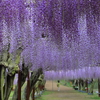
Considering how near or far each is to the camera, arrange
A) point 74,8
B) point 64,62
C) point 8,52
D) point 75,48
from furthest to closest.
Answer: point 64,62, point 75,48, point 8,52, point 74,8

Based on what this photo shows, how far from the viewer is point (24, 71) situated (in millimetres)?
6145

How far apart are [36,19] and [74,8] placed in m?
0.71

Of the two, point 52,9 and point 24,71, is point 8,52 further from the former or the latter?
point 52,9

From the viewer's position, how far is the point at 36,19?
11.5ft

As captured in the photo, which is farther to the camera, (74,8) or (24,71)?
(24,71)

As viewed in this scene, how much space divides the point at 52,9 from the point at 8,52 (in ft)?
6.50

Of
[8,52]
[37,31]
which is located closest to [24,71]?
[8,52]

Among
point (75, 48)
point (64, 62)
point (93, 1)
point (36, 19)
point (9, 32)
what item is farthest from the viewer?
point (64, 62)

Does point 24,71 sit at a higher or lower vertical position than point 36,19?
lower

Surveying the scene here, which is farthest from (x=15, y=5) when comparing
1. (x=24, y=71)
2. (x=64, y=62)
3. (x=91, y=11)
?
(x=64, y=62)

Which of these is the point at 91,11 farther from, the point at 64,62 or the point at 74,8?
the point at 64,62

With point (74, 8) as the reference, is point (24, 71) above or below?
below

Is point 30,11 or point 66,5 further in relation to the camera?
point 30,11

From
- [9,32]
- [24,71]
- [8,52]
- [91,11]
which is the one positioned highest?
[91,11]
